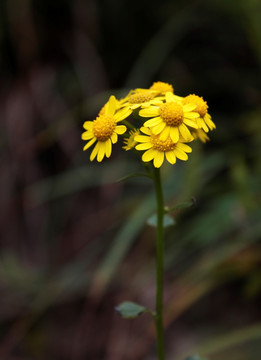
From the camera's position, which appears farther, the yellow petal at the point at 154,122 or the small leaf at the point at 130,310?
the small leaf at the point at 130,310

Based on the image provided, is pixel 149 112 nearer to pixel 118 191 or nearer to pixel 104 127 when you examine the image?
pixel 104 127

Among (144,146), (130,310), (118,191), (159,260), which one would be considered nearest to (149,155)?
(144,146)

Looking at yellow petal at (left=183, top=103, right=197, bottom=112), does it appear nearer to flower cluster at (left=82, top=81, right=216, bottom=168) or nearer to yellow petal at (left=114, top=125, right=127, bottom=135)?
flower cluster at (left=82, top=81, right=216, bottom=168)

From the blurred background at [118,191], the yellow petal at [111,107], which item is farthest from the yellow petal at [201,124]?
the blurred background at [118,191]

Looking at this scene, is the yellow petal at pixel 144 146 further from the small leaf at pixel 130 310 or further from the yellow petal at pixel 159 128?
the small leaf at pixel 130 310

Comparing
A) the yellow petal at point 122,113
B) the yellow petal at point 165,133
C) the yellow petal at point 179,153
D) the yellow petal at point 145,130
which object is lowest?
the yellow petal at point 179,153
